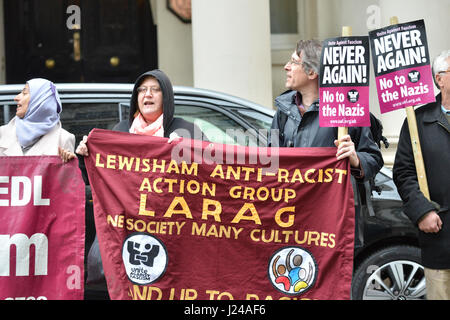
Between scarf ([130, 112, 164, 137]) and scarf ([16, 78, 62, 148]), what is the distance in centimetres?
55

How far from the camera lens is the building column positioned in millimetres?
9039

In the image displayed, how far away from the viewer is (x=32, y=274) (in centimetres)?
469

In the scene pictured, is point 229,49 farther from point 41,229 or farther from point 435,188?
point 435,188

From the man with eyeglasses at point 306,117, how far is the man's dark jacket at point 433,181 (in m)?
0.20

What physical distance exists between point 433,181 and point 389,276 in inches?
56.1

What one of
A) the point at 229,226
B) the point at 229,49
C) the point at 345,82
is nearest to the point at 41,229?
the point at 229,226

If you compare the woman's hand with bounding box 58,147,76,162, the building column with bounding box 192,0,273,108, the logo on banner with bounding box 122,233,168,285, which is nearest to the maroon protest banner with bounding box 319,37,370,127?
the logo on banner with bounding box 122,233,168,285

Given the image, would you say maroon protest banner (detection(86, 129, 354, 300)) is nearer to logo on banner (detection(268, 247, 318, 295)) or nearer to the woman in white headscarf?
→ logo on banner (detection(268, 247, 318, 295))

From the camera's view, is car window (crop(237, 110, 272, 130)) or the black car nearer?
the black car

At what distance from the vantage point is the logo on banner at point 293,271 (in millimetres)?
4484

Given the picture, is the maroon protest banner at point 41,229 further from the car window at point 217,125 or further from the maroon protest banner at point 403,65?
the maroon protest banner at point 403,65

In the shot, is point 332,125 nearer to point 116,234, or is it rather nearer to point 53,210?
point 116,234

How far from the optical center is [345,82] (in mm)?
4418
